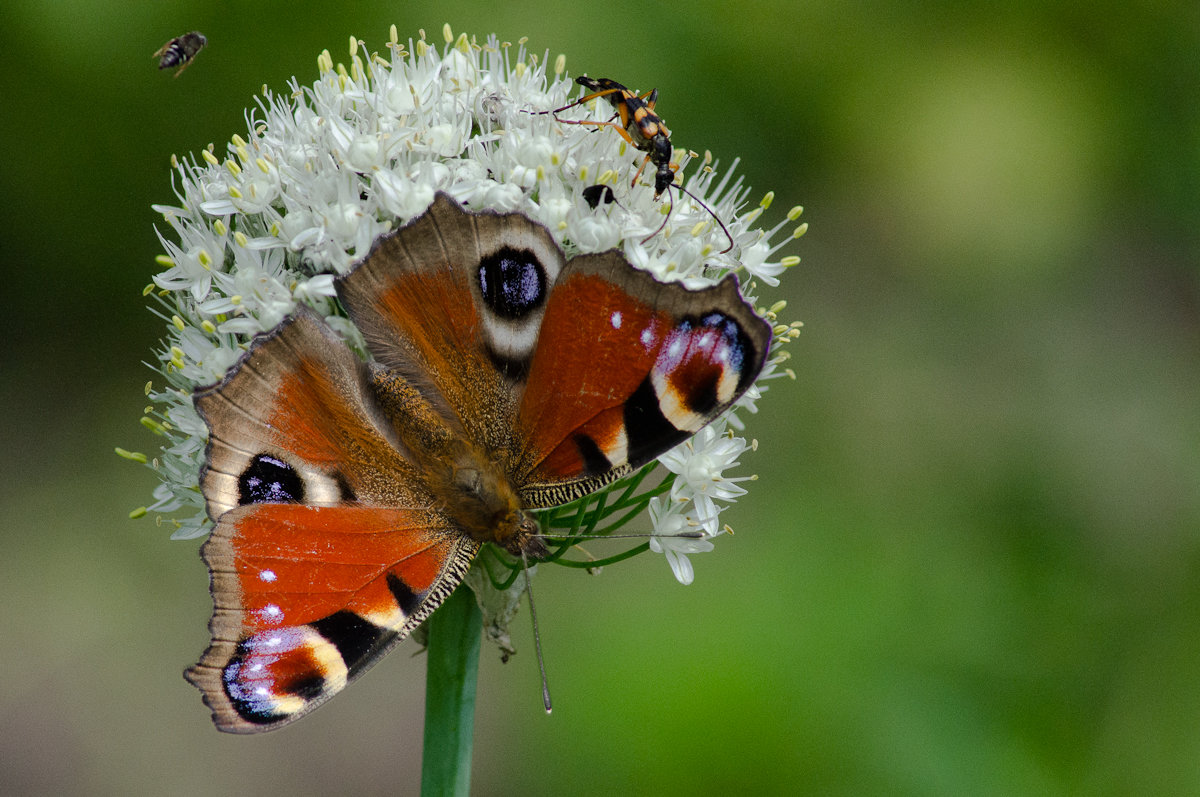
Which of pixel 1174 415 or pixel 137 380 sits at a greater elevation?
pixel 137 380

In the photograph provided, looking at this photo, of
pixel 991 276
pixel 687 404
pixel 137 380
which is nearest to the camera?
pixel 687 404

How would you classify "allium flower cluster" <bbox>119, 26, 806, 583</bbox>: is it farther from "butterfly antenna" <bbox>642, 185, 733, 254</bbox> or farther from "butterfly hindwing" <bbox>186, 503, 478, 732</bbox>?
"butterfly hindwing" <bbox>186, 503, 478, 732</bbox>

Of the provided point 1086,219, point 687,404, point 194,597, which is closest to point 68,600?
point 194,597

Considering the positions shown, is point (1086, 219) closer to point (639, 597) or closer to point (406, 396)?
point (639, 597)

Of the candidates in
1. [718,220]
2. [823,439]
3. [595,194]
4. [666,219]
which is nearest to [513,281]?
[595,194]

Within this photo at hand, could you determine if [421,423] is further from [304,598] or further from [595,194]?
[595,194]

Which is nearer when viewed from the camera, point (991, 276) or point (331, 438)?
point (331, 438)

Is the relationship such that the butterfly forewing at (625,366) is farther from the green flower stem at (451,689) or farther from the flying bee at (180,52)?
the flying bee at (180,52)

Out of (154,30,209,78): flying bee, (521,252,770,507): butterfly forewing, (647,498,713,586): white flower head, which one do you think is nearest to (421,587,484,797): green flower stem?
(521,252,770,507): butterfly forewing
